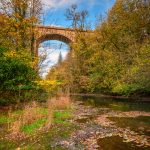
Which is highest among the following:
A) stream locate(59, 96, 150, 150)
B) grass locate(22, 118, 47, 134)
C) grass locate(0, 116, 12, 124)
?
grass locate(0, 116, 12, 124)

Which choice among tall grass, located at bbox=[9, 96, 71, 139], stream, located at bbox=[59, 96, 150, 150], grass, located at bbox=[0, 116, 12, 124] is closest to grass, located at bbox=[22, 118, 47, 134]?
tall grass, located at bbox=[9, 96, 71, 139]

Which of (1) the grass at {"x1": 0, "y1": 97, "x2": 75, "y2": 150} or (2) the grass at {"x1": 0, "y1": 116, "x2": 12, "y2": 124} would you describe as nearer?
(1) the grass at {"x1": 0, "y1": 97, "x2": 75, "y2": 150}

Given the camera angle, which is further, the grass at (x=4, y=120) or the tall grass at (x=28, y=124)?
the grass at (x=4, y=120)

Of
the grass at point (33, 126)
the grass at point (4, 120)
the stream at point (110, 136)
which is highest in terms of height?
the grass at point (4, 120)

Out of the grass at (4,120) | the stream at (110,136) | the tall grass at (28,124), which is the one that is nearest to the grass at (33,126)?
the tall grass at (28,124)

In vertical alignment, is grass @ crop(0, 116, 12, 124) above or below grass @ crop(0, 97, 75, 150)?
above

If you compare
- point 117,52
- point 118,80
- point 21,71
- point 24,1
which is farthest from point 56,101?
point 117,52

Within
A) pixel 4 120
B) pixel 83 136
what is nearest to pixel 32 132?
pixel 83 136

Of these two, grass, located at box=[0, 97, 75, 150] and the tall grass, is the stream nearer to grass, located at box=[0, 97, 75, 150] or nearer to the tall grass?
grass, located at box=[0, 97, 75, 150]

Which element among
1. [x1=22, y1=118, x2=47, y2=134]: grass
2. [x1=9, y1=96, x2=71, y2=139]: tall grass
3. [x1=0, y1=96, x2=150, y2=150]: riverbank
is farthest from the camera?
[x1=22, y1=118, x2=47, y2=134]: grass

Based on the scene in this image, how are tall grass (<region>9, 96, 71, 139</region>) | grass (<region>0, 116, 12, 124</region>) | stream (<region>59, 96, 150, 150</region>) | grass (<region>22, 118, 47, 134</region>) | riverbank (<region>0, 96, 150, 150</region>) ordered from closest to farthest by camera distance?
riverbank (<region>0, 96, 150, 150</region>)
stream (<region>59, 96, 150, 150</region>)
tall grass (<region>9, 96, 71, 139</region>)
grass (<region>22, 118, 47, 134</region>)
grass (<region>0, 116, 12, 124</region>)

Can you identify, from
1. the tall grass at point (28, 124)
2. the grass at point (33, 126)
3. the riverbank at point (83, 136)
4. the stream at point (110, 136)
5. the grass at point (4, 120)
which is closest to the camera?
the riverbank at point (83, 136)

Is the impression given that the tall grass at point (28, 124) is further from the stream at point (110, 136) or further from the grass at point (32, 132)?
the stream at point (110, 136)

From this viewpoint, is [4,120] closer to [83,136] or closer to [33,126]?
A: [33,126]
